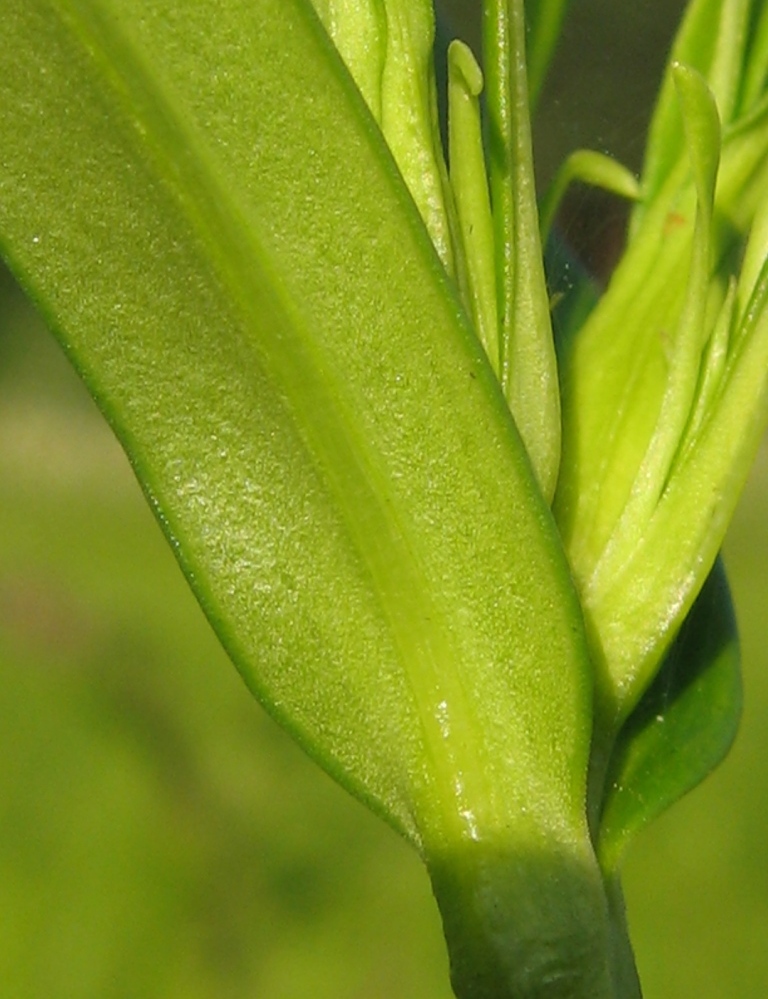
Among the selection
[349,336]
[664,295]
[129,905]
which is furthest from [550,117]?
[129,905]

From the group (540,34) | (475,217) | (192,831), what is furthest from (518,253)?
(192,831)

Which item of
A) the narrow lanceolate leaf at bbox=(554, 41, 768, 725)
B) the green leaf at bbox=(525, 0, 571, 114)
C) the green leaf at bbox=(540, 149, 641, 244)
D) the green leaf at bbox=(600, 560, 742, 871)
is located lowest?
the green leaf at bbox=(600, 560, 742, 871)

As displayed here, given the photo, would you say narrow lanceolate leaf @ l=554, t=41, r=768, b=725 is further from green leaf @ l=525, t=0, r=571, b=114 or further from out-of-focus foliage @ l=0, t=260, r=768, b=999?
out-of-focus foliage @ l=0, t=260, r=768, b=999

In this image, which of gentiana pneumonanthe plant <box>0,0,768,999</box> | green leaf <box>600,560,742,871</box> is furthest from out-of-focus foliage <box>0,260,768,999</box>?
gentiana pneumonanthe plant <box>0,0,768,999</box>

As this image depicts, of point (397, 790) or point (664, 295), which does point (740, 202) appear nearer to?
point (664, 295)

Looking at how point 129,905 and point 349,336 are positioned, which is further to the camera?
point 129,905

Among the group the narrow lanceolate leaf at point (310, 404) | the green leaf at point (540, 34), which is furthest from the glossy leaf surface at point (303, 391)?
the green leaf at point (540, 34)

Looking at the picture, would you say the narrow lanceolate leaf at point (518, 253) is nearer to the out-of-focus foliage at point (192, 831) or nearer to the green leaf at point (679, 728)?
the green leaf at point (679, 728)
